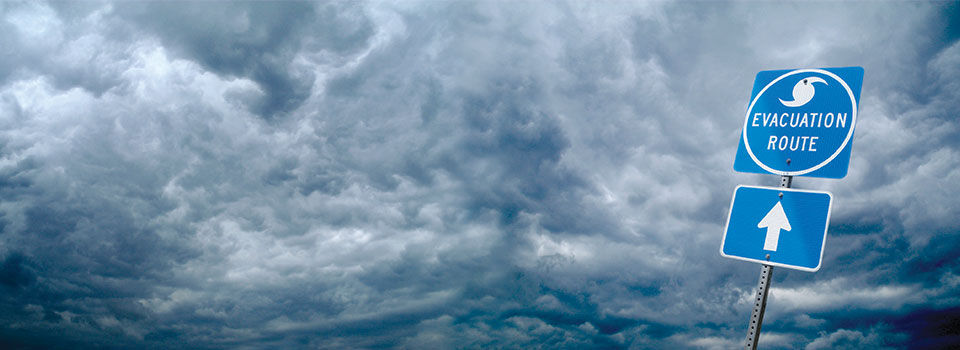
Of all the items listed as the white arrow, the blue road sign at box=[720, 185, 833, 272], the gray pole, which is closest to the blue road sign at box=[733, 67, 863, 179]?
the blue road sign at box=[720, 185, 833, 272]

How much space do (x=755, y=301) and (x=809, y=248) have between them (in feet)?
2.22

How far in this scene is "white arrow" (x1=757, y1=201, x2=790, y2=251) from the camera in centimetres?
552

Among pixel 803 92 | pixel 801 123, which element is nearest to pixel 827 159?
pixel 801 123

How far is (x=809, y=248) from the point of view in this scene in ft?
17.5

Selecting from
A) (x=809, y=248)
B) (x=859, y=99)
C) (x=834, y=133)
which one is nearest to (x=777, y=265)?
(x=809, y=248)

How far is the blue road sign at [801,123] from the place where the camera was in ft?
18.5

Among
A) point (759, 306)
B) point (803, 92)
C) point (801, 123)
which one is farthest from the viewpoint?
Answer: point (803, 92)

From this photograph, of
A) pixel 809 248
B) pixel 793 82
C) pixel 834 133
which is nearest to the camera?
pixel 809 248

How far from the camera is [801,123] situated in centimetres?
591

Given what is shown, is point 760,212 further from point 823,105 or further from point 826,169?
point 823,105

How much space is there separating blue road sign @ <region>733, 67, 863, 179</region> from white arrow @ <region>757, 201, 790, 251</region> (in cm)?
44

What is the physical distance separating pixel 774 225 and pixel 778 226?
0.13 feet

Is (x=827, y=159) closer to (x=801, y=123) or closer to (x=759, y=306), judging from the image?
(x=801, y=123)

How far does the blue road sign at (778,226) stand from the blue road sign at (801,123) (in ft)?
1.02
